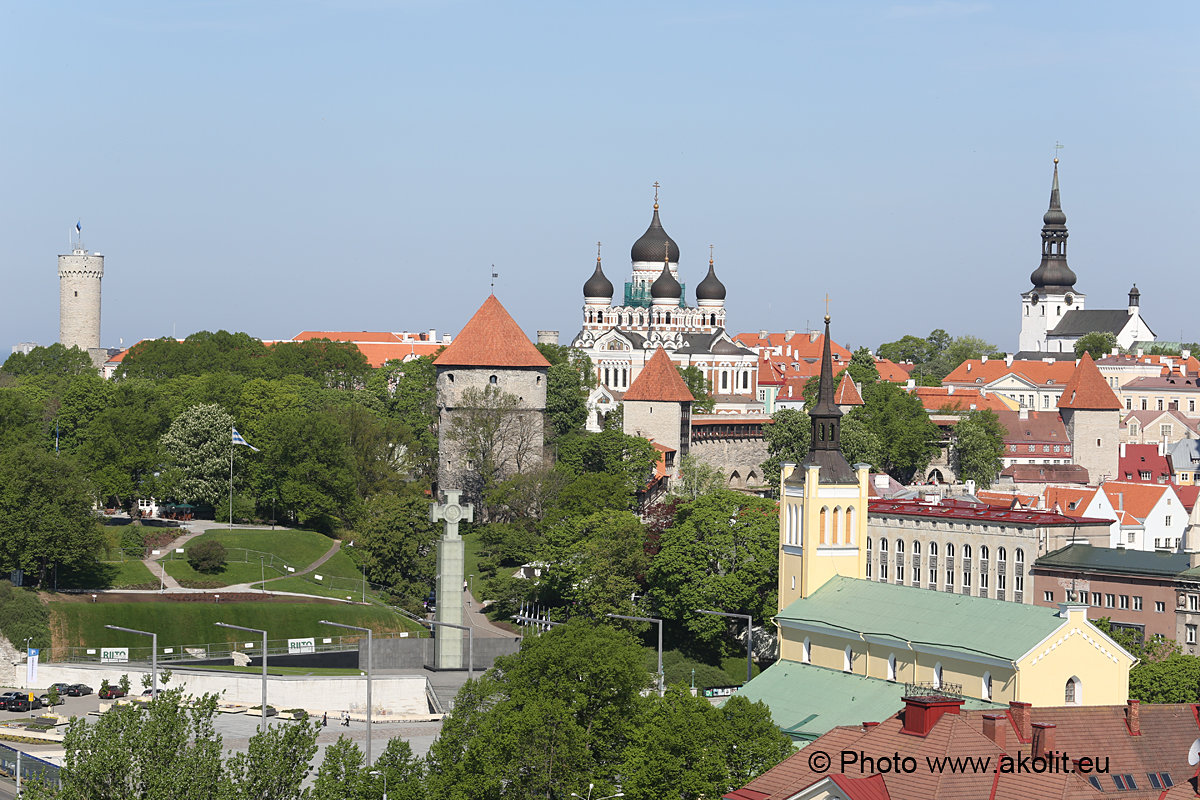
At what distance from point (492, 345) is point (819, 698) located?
59066mm

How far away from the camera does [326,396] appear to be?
4771 inches

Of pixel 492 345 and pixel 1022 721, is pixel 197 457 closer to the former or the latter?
pixel 492 345

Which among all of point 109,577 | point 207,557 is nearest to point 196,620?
point 109,577

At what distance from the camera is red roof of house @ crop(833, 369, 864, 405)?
429ft

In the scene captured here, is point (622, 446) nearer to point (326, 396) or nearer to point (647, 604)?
point (326, 396)

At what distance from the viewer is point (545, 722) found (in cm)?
4534

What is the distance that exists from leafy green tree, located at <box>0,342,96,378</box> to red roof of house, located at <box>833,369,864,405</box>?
5757 cm

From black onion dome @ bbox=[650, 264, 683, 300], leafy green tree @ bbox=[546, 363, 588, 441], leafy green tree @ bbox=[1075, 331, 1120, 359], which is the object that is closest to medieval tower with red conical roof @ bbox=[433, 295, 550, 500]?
leafy green tree @ bbox=[546, 363, 588, 441]

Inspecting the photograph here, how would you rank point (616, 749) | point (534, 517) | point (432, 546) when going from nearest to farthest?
1. point (616, 749)
2. point (432, 546)
3. point (534, 517)

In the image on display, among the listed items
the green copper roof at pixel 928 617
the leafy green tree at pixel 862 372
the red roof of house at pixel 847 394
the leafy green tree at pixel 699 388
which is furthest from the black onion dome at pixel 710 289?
the green copper roof at pixel 928 617

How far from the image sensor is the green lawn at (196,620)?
263ft

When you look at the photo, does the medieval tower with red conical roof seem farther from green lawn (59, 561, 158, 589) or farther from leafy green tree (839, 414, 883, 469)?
green lawn (59, 561, 158, 589)

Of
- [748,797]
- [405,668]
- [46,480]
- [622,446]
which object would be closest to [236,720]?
[405,668]

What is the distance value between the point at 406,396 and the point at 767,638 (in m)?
51.6
